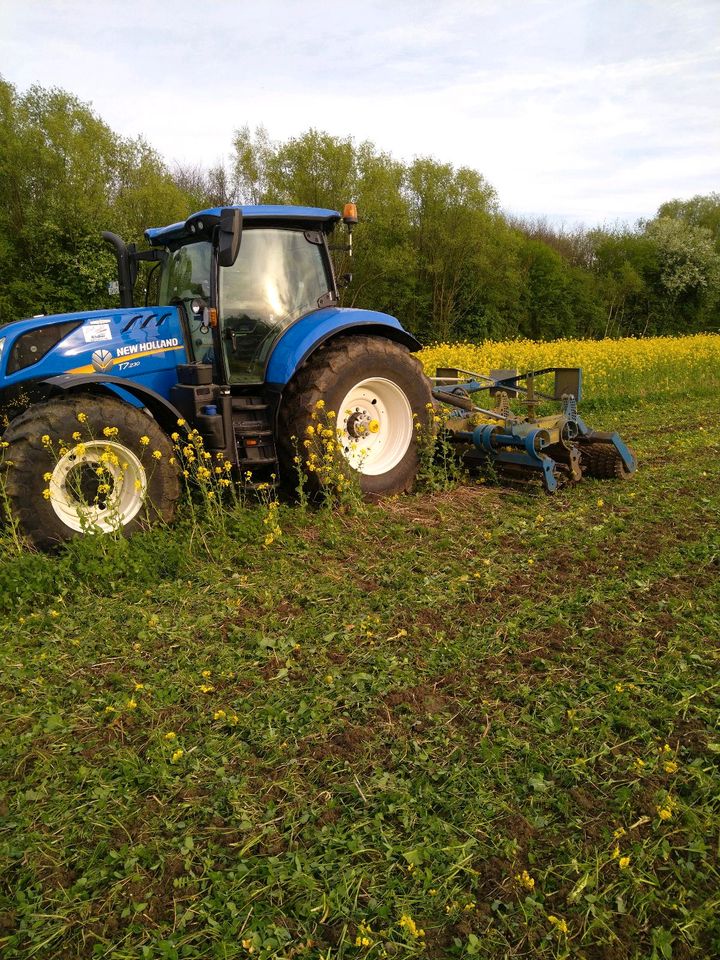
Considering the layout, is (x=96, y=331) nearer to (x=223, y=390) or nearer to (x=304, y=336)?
(x=223, y=390)

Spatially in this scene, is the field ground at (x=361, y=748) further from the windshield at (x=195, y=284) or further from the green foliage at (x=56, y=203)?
the green foliage at (x=56, y=203)

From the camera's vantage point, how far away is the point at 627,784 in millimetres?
2604

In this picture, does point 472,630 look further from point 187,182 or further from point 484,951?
point 187,182

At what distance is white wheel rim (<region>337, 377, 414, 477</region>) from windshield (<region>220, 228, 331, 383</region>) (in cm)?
81

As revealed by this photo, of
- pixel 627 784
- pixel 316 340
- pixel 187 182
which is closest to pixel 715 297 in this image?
pixel 187 182

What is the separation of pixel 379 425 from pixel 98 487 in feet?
8.28

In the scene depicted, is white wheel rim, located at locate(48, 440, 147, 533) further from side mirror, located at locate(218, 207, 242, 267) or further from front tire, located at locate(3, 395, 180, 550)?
side mirror, located at locate(218, 207, 242, 267)

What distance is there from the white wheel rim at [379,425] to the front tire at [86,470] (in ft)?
5.38

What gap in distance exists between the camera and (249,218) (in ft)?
18.0

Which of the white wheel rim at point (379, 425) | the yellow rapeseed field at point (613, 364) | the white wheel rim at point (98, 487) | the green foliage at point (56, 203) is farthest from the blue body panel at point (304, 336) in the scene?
the green foliage at point (56, 203)

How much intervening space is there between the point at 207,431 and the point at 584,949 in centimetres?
411

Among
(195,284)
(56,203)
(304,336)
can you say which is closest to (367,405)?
(304,336)

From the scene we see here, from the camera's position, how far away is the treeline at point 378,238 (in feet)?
72.5

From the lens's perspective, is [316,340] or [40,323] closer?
[40,323]
